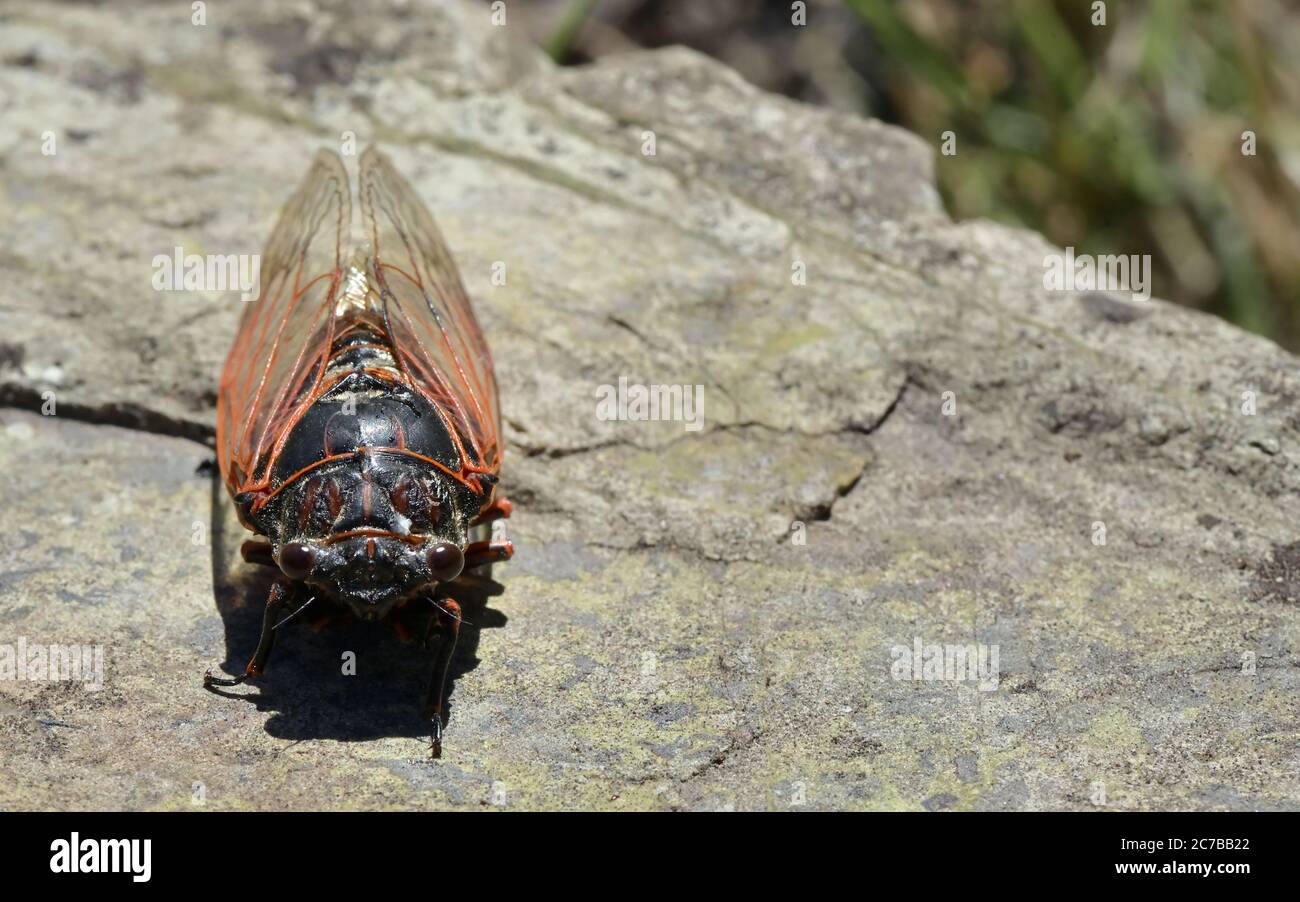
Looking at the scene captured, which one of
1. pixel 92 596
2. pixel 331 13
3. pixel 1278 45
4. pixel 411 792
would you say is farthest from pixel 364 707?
pixel 1278 45

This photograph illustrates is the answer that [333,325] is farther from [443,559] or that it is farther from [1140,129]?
[1140,129]

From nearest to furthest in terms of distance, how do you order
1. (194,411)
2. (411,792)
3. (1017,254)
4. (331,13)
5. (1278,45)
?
1. (411,792)
2. (194,411)
3. (1017,254)
4. (331,13)
5. (1278,45)

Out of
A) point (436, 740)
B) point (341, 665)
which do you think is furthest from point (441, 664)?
point (341, 665)

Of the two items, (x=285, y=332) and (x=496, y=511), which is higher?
(x=285, y=332)

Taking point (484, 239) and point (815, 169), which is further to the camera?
point (815, 169)

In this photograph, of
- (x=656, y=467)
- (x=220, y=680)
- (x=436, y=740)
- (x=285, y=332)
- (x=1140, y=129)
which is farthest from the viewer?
(x=1140, y=129)

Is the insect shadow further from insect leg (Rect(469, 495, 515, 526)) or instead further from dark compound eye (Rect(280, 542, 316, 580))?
dark compound eye (Rect(280, 542, 316, 580))

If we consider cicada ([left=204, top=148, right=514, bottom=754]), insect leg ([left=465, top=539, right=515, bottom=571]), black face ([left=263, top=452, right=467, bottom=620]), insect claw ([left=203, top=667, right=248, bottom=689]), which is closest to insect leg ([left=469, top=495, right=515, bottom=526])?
cicada ([left=204, top=148, right=514, bottom=754])

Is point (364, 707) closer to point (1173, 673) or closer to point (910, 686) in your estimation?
point (910, 686)
